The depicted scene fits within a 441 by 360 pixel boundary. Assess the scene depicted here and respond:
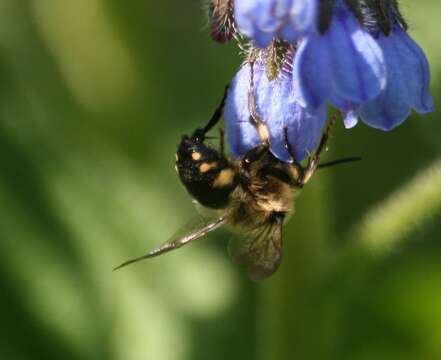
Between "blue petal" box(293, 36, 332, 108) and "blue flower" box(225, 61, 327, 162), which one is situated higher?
"blue petal" box(293, 36, 332, 108)

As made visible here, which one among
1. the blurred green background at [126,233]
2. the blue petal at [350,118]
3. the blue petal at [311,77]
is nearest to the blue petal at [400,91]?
the blue petal at [350,118]

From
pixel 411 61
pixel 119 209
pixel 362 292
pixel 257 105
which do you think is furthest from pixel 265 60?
pixel 119 209

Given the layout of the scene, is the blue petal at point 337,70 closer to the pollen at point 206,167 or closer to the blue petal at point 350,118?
the blue petal at point 350,118

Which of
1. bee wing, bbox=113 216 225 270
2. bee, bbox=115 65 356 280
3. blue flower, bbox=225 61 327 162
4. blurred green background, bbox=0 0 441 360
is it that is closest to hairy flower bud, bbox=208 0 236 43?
blue flower, bbox=225 61 327 162

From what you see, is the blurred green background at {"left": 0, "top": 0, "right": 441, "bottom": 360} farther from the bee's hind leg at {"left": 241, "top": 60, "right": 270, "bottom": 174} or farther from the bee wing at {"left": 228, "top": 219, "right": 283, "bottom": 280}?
the bee's hind leg at {"left": 241, "top": 60, "right": 270, "bottom": 174}

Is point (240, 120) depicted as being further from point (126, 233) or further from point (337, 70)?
point (126, 233)

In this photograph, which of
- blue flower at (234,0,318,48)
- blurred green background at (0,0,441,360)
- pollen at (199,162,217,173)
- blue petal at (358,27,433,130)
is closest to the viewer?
blue flower at (234,0,318,48)
